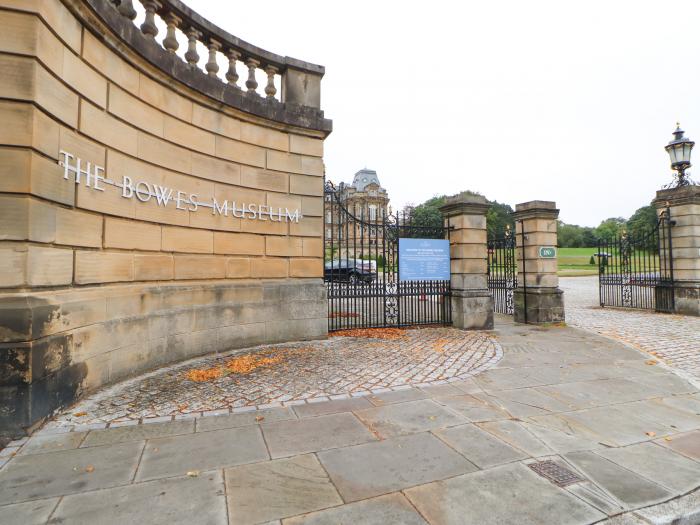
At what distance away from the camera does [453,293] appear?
988 cm

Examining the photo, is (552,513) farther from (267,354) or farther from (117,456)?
(267,354)

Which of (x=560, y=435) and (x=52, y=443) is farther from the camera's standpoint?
(x=560, y=435)

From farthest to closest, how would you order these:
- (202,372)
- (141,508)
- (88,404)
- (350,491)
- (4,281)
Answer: (202,372)
(88,404)
(4,281)
(350,491)
(141,508)

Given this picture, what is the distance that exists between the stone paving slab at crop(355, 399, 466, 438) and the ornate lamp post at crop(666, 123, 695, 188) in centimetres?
1332

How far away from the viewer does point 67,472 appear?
→ 288 cm

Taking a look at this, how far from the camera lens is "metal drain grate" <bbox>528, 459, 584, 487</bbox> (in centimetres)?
280

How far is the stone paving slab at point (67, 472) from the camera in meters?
2.64

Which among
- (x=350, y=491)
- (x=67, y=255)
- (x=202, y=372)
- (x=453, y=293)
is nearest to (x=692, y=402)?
(x=350, y=491)

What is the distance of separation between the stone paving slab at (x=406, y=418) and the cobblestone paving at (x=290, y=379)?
60 centimetres

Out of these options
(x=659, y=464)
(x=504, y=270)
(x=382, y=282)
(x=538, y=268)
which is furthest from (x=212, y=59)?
(x=504, y=270)

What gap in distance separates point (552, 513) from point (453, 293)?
759 centimetres

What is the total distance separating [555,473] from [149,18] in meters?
7.45

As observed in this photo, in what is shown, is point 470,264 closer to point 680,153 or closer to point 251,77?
point 251,77

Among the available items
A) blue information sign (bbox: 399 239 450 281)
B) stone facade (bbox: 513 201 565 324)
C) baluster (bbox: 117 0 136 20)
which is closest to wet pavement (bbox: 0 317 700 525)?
blue information sign (bbox: 399 239 450 281)
